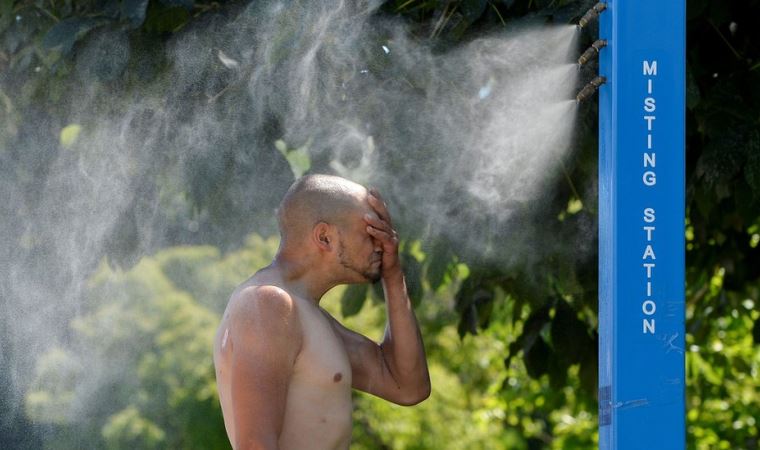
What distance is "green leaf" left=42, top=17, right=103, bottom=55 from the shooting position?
3.39 metres

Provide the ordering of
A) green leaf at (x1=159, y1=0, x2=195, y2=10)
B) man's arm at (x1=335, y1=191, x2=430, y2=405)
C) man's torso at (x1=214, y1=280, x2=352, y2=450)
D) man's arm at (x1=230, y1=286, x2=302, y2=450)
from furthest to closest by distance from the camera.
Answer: green leaf at (x1=159, y1=0, x2=195, y2=10)
man's arm at (x1=335, y1=191, x2=430, y2=405)
man's torso at (x1=214, y1=280, x2=352, y2=450)
man's arm at (x1=230, y1=286, x2=302, y2=450)

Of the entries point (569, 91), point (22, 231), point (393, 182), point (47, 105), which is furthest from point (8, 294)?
point (569, 91)

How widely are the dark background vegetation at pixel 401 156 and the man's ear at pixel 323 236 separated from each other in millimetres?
910

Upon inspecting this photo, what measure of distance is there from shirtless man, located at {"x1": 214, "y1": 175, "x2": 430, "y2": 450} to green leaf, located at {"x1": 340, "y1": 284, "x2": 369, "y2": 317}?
153cm

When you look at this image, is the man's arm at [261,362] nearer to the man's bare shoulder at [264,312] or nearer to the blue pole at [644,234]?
the man's bare shoulder at [264,312]

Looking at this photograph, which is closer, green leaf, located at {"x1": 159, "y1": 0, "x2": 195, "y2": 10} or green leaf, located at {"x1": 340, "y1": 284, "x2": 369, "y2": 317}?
green leaf, located at {"x1": 159, "y1": 0, "x2": 195, "y2": 10}

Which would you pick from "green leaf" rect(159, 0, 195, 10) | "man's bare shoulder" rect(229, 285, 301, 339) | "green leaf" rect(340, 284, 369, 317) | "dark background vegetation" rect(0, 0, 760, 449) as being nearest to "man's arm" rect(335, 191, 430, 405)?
"man's bare shoulder" rect(229, 285, 301, 339)

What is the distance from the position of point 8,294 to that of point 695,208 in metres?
2.50

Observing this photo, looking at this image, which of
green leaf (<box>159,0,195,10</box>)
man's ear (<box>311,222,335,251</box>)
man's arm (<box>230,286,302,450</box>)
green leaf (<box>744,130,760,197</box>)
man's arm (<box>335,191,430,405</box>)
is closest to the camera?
man's arm (<box>230,286,302,450</box>)

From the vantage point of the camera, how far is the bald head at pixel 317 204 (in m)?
2.66

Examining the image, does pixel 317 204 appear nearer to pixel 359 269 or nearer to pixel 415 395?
pixel 359 269

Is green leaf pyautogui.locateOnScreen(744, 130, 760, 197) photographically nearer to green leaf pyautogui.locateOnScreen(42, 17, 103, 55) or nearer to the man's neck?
the man's neck

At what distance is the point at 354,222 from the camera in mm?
2654

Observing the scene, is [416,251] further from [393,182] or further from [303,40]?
[303,40]
